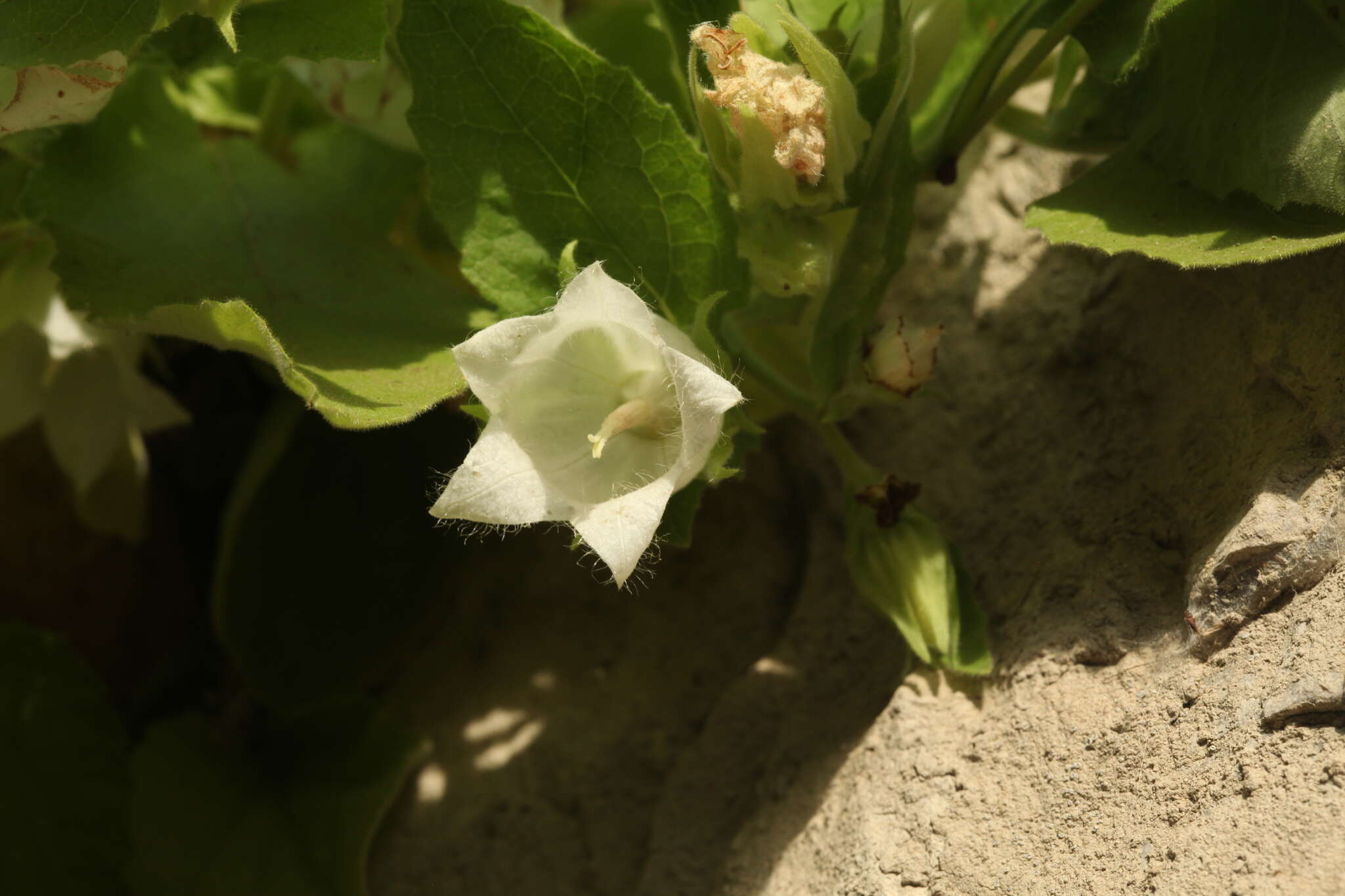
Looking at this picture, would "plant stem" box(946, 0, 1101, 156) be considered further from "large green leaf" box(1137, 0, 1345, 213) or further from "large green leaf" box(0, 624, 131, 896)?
"large green leaf" box(0, 624, 131, 896)

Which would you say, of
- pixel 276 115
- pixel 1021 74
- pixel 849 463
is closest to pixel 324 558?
pixel 276 115

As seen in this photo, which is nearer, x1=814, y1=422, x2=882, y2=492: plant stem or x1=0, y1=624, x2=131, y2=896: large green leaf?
x1=814, y1=422, x2=882, y2=492: plant stem

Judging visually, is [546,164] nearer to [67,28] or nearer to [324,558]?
[67,28]

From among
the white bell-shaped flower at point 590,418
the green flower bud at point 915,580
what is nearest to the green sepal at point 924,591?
the green flower bud at point 915,580

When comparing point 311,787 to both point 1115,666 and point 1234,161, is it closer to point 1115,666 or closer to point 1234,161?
point 1115,666

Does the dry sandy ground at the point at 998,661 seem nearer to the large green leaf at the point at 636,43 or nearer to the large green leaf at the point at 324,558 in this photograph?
the large green leaf at the point at 324,558

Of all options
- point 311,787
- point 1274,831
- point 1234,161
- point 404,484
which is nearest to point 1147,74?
point 1234,161

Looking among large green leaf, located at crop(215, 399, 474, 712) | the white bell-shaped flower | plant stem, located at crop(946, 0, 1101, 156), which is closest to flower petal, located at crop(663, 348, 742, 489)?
the white bell-shaped flower
